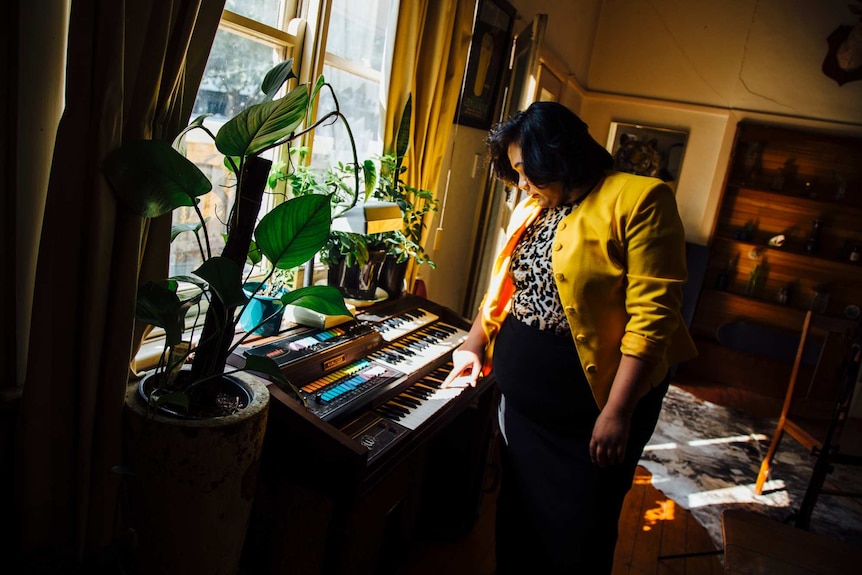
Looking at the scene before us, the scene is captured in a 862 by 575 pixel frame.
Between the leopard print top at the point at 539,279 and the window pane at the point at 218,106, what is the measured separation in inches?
32.8

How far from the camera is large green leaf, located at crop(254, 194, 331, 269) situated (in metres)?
1.20

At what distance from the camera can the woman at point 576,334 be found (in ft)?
4.48

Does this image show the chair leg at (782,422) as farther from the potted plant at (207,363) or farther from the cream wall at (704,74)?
the potted plant at (207,363)

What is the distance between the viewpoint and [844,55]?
460 cm

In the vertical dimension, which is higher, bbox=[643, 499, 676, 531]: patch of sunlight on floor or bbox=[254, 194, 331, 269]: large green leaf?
bbox=[254, 194, 331, 269]: large green leaf

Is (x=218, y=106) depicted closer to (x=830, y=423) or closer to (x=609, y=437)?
(x=609, y=437)

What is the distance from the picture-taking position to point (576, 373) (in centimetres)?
148

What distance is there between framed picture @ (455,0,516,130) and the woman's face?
1354 millimetres

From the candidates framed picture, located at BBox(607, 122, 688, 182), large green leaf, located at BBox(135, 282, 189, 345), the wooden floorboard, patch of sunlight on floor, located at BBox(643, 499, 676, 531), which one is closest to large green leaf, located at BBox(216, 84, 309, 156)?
large green leaf, located at BBox(135, 282, 189, 345)

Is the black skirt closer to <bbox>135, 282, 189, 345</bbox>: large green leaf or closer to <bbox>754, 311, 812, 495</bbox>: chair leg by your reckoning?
<bbox>135, 282, 189, 345</bbox>: large green leaf

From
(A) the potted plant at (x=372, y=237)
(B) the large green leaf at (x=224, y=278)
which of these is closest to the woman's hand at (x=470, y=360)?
(A) the potted plant at (x=372, y=237)

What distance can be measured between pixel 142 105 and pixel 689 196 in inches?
187

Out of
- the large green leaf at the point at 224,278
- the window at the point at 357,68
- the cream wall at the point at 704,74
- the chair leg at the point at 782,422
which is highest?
the cream wall at the point at 704,74

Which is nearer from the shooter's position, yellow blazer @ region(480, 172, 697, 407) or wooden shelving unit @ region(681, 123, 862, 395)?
yellow blazer @ region(480, 172, 697, 407)
